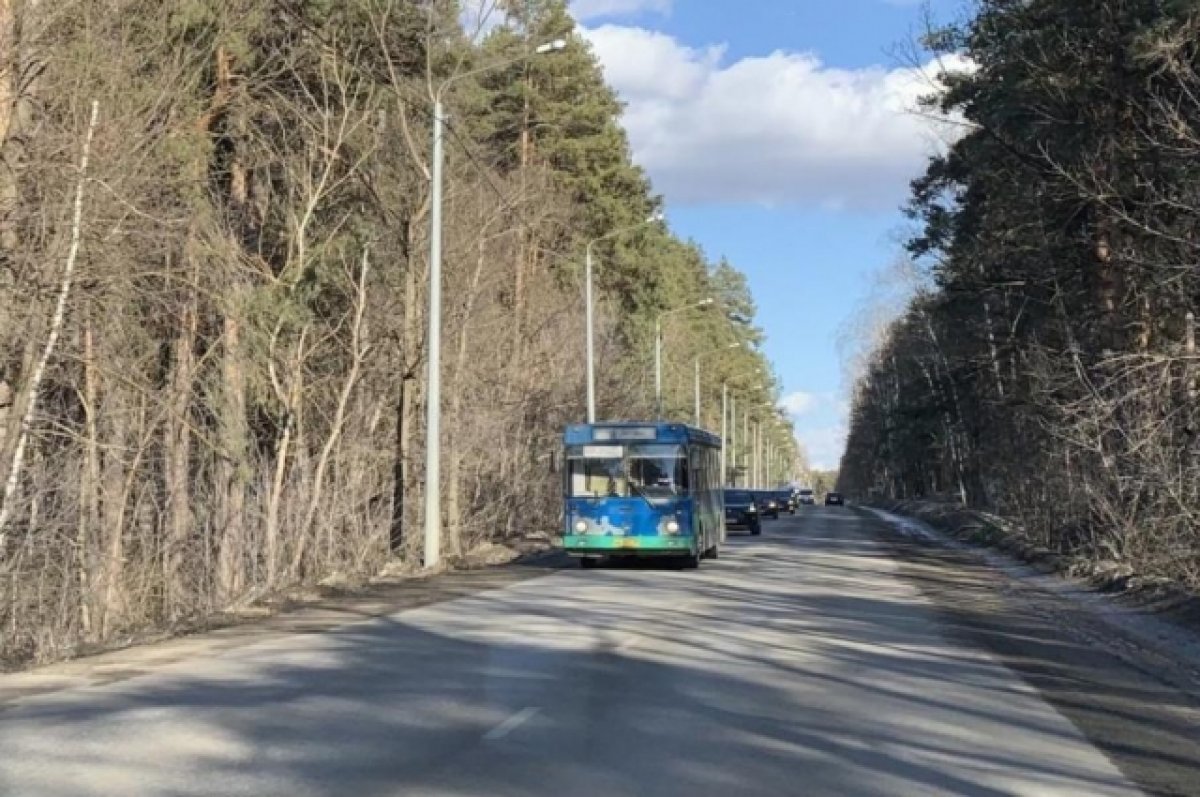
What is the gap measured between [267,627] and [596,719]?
7584mm

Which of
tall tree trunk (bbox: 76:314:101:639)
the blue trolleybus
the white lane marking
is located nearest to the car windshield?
the blue trolleybus

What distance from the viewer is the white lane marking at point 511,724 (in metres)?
8.93

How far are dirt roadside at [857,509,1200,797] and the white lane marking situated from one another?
13.5ft

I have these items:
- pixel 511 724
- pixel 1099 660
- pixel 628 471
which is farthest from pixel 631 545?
pixel 511 724

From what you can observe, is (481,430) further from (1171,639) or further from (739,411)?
(739,411)

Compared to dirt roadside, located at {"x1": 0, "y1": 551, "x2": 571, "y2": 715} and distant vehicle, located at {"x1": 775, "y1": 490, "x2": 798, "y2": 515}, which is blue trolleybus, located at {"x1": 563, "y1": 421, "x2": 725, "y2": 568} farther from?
distant vehicle, located at {"x1": 775, "y1": 490, "x2": 798, "y2": 515}

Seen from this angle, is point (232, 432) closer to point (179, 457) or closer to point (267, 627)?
point (179, 457)

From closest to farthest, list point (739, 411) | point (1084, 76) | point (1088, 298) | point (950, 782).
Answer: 1. point (950, 782)
2. point (1084, 76)
3. point (1088, 298)
4. point (739, 411)

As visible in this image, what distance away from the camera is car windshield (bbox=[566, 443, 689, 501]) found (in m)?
25.6

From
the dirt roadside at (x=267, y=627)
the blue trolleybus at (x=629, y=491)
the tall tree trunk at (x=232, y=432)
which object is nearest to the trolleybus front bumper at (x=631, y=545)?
the blue trolleybus at (x=629, y=491)

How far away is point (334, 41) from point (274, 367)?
7191 millimetres

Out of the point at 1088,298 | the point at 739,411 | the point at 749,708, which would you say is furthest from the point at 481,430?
the point at 739,411

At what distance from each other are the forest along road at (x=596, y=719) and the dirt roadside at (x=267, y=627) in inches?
15.6

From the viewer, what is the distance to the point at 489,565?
1086 inches
